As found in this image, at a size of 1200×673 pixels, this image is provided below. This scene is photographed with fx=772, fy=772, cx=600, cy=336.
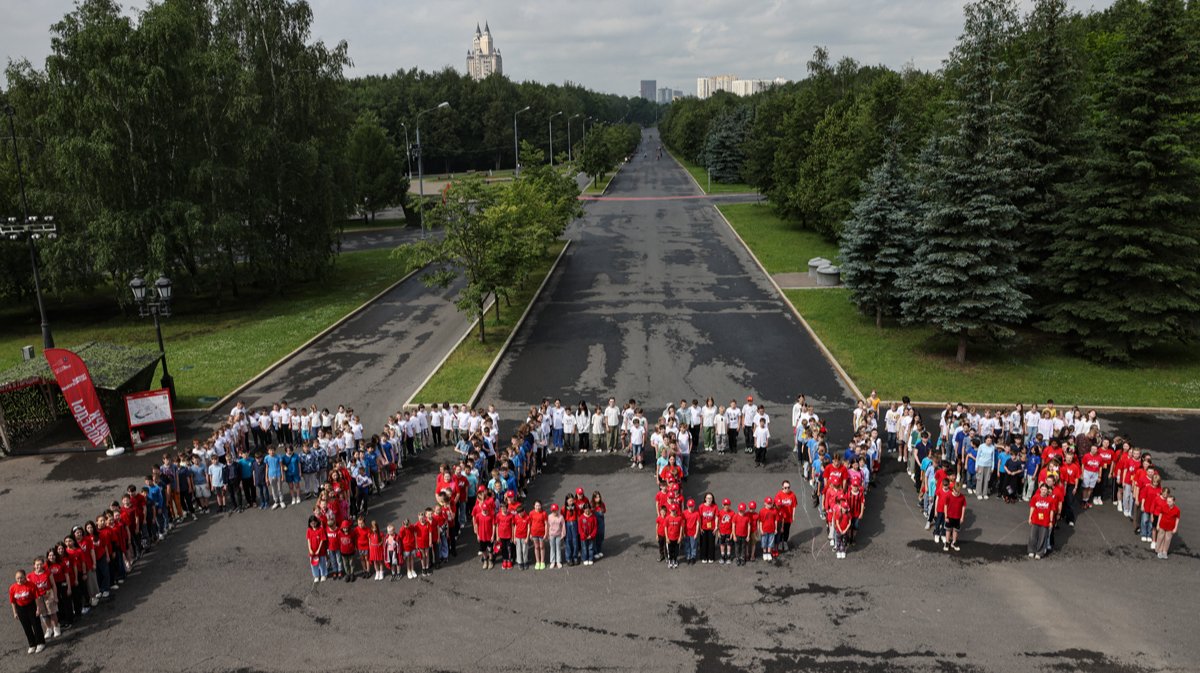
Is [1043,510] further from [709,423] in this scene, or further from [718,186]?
[718,186]

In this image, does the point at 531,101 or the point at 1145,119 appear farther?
the point at 531,101

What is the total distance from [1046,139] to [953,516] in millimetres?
17845

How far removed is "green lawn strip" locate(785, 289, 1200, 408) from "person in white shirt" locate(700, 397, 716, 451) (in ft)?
20.8

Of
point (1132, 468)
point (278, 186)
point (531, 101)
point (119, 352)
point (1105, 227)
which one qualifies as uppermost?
point (531, 101)

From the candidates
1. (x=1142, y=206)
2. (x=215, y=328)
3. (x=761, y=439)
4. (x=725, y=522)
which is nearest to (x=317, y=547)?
(x=725, y=522)

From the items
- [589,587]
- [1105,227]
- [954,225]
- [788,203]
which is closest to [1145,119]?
[1105,227]

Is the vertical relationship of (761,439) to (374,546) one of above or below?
above

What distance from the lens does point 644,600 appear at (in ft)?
41.1

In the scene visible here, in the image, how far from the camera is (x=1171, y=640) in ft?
36.2

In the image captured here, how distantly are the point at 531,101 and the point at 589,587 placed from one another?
129 m

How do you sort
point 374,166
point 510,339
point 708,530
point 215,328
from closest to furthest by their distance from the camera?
point 708,530 < point 510,339 < point 215,328 < point 374,166

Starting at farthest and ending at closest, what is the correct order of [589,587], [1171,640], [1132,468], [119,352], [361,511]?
[119,352], [361,511], [1132,468], [589,587], [1171,640]

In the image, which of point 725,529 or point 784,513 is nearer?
point 725,529

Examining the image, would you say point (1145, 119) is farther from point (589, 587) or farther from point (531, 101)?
point (531, 101)
